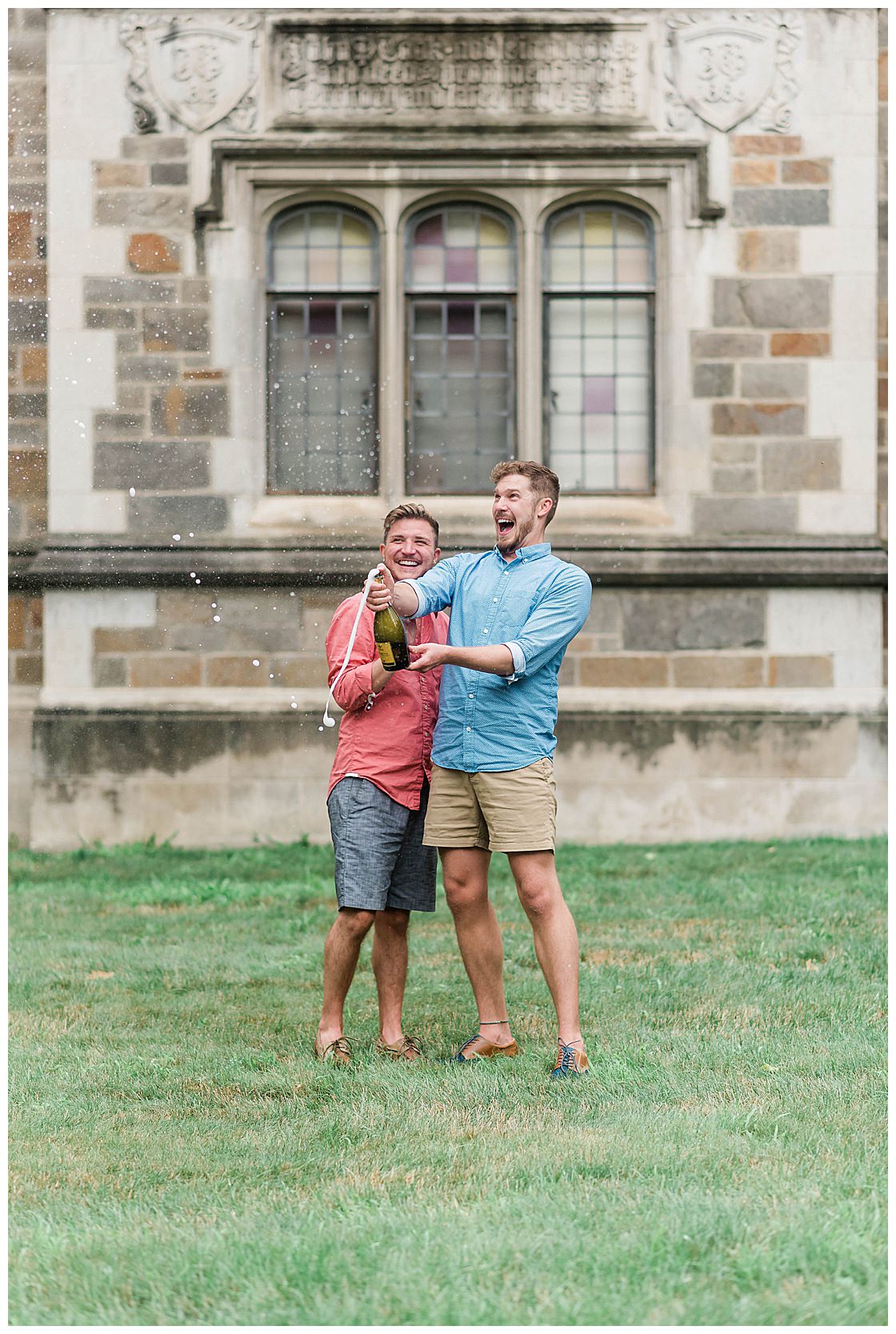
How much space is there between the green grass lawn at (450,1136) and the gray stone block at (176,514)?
12.5 ft

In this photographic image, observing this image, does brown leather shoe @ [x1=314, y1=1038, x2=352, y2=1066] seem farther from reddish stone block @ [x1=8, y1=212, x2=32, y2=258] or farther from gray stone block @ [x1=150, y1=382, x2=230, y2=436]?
reddish stone block @ [x1=8, y1=212, x2=32, y2=258]

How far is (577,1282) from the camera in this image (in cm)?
299

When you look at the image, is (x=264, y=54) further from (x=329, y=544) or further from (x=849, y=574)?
(x=849, y=574)

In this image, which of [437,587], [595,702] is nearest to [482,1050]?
[437,587]

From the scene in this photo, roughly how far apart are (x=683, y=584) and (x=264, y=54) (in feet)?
16.3

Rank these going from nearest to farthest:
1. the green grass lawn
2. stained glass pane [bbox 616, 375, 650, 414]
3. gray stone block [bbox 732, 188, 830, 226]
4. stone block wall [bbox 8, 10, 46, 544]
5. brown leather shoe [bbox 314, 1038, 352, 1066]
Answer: the green grass lawn → brown leather shoe [bbox 314, 1038, 352, 1066] → gray stone block [bbox 732, 188, 830, 226] → stone block wall [bbox 8, 10, 46, 544] → stained glass pane [bbox 616, 375, 650, 414]

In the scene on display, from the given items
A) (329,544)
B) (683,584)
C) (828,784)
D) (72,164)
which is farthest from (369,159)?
(828,784)

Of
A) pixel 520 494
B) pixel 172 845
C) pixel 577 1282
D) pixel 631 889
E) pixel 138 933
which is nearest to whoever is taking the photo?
pixel 577 1282

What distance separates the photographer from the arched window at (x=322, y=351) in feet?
35.5

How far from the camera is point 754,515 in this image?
10469mm

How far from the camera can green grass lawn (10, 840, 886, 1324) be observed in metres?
2.98

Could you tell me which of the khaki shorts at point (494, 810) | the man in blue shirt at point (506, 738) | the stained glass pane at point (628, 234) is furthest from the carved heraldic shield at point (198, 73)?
the khaki shorts at point (494, 810)

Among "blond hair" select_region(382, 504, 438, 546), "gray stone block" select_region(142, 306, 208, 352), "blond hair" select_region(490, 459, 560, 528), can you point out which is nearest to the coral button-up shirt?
"blond hair" select_region(382, 504, 438, 546)

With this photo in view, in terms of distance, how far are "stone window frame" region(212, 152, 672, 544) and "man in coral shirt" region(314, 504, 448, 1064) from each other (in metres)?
5.48
